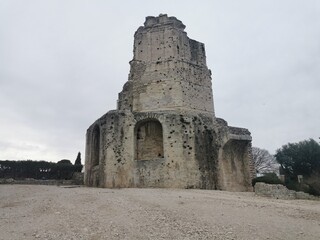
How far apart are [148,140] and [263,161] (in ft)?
82.8

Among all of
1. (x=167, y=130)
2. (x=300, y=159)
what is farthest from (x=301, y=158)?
(x=167, y=130)

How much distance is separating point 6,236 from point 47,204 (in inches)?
119

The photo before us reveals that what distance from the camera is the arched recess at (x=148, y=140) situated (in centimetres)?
1591

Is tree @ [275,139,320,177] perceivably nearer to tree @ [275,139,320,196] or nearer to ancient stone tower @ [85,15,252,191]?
tree @ [275,139,320,196]

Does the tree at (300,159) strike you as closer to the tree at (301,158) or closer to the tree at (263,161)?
the tree at (301,158)

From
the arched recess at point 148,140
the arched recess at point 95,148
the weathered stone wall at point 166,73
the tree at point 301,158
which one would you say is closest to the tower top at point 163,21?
the weathered stone wall at point 166,73

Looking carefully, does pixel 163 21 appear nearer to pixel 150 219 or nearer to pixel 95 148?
pixel 95 148

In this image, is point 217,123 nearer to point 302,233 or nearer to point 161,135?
point 161,135

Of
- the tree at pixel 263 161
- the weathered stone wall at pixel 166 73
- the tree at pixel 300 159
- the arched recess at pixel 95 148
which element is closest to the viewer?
the weathered stone wall at pixel 166 73

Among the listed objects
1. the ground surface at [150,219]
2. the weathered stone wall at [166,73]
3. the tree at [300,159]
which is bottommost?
the ground surface at [150,219]

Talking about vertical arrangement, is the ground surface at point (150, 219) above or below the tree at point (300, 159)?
below

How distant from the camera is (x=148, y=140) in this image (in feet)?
53.1

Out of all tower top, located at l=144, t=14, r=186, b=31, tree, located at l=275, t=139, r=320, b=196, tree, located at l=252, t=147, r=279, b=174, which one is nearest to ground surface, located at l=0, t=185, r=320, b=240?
tower top, located at l=144, t=14, r=186, b=31

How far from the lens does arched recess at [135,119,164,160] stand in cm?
1591
